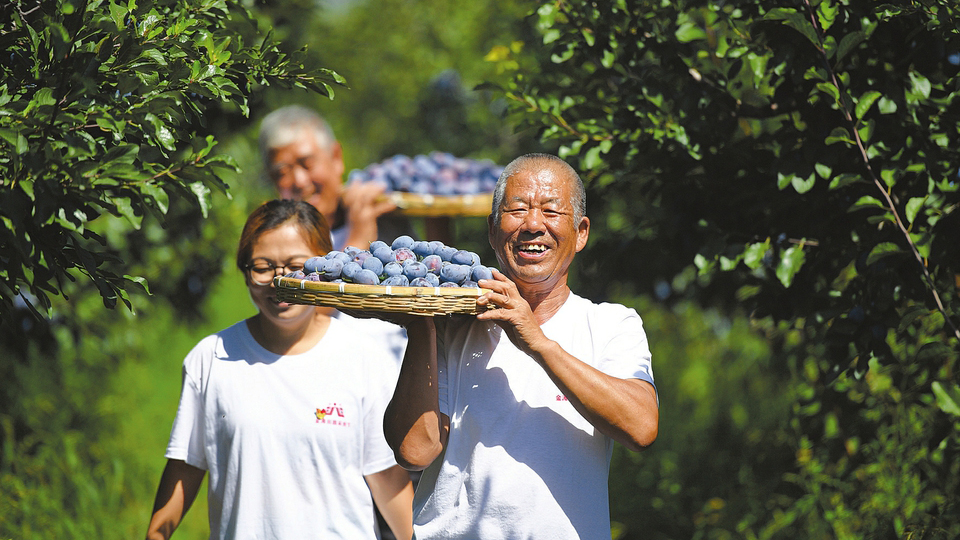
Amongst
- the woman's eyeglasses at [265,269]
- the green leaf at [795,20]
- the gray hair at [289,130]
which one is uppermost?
the gray hair at [289,130]

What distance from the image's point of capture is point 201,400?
2.46m

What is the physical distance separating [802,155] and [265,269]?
1.66 meters

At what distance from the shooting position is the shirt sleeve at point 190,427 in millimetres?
2406

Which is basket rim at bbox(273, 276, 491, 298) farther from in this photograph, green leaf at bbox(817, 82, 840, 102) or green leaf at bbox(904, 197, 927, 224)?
green leaf at bbox(904, 197, 927, 224)

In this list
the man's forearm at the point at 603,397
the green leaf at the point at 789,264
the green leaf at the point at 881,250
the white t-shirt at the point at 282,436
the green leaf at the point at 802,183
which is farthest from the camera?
the green leaf at the point at 789,264

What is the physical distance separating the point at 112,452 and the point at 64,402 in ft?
2.61

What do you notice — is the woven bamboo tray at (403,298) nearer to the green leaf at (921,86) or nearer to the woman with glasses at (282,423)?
the woman with glasses at (282,423)

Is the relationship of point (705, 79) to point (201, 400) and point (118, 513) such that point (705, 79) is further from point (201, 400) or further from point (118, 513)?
point (118, 513)

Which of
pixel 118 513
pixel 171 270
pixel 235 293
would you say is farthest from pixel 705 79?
pixel 235 293

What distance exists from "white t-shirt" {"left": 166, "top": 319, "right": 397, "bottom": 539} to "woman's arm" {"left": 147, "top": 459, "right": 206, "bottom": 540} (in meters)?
0.06

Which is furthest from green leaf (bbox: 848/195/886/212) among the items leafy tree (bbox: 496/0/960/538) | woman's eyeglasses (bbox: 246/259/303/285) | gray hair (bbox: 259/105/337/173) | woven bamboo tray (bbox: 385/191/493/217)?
gray hair (bbox: 259/105/337/173)

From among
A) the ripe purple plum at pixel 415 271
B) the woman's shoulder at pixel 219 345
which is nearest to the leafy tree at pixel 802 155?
the ripe purple plum at pixel 415 271

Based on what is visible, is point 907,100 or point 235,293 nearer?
point 907,100

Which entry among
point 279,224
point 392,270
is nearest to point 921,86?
point 392,270
